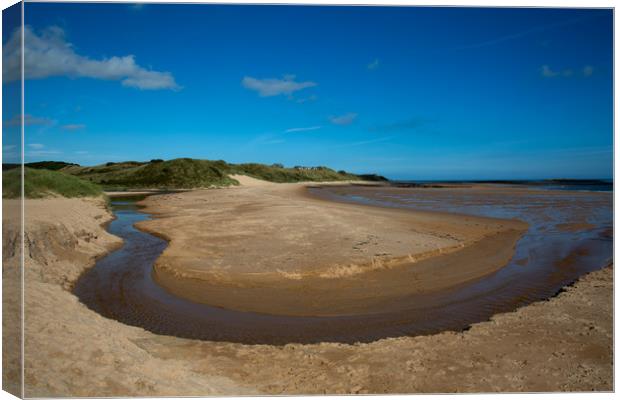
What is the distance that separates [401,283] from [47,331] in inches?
226

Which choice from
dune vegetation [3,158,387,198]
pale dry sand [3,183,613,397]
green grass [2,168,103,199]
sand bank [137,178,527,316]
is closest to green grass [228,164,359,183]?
dune vegetation [3,158,387,198]

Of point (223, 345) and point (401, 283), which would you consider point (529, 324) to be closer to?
point (401, 283)

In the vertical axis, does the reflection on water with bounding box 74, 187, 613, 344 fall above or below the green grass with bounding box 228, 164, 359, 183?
below

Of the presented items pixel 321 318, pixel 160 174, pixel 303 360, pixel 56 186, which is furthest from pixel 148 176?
pixel 303 360

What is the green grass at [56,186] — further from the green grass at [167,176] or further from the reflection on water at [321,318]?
the green grass at [167,176]

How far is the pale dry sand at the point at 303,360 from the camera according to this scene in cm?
374

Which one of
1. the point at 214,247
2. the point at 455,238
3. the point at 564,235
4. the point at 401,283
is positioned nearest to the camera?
the point at 401,283

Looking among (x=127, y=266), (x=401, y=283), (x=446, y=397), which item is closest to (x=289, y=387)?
(x=446, y=397)

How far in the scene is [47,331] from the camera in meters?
4.20

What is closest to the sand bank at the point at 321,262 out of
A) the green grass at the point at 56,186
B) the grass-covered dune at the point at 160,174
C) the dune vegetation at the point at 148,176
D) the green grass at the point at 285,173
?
the green grass at the point at 56,186

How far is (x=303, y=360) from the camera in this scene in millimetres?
4375

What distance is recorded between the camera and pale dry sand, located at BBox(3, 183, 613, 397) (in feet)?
12.3

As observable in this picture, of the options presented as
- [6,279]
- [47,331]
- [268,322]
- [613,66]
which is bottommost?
[268,322]

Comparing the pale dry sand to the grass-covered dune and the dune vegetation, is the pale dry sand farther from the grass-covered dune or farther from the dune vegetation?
the grass-covered dune
